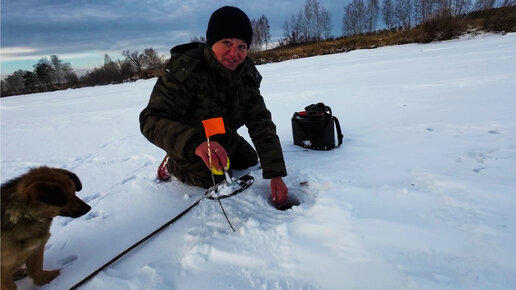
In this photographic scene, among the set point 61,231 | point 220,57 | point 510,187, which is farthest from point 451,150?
point 61,231

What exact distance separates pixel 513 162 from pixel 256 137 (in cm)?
202

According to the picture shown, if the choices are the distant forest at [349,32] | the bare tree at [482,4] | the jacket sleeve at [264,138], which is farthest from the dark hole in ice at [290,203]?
the bare tree at [482,4]

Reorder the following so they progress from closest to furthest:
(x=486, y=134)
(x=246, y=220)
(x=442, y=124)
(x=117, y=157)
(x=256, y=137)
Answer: (x=246, y=220) → (x=256, y=137) → (x=486, y=134) → (x=442, y=124) → (x=117, y=157)

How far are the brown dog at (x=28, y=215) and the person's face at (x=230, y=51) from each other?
1.31 metres

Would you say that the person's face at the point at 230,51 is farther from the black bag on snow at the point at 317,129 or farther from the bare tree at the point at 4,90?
the bare tree at the point at 4,90

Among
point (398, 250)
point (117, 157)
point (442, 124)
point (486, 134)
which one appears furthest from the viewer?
point (117, 157)

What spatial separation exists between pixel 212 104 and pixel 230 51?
477 millimetres

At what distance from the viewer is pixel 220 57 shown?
2.19 meters

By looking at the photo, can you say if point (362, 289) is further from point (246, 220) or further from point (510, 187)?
point (510, 187)

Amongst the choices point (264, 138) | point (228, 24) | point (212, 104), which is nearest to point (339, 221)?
point (264, 138)

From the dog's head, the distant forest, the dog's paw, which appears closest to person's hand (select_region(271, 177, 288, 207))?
the dog's head

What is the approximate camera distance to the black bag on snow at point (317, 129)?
3094mm

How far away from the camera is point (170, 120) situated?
6.57ft

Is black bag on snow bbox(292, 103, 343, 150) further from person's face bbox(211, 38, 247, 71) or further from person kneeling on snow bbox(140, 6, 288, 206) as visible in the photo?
person's face bbox(211, 38, 247, 71)
